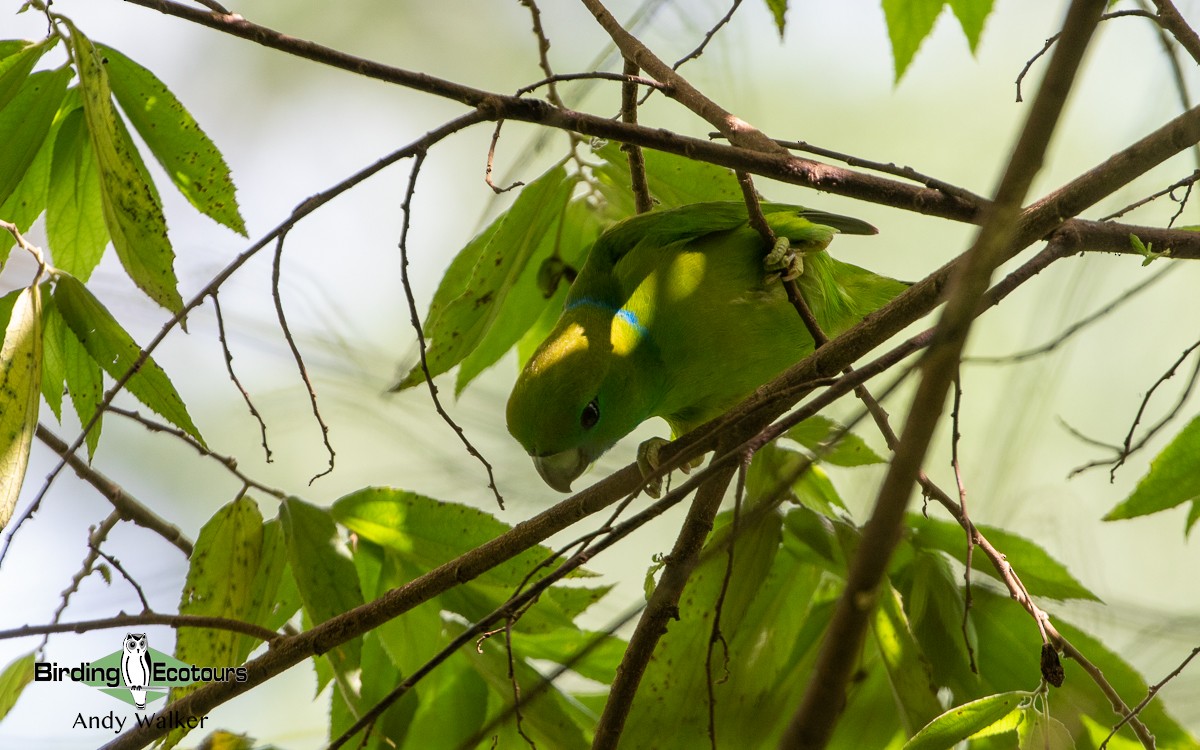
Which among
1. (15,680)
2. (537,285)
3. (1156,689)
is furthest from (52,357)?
(1156,689)

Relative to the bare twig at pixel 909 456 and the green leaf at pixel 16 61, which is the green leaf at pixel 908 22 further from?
the green leaf at pixel 16 61

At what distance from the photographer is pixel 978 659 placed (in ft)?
6.43

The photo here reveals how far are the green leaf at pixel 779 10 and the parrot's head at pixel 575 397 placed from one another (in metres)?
0.96

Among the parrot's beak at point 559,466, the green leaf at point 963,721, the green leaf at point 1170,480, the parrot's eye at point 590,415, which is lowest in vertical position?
the green leaf at point 963,721

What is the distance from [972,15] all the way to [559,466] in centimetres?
152

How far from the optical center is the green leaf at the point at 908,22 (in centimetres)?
191

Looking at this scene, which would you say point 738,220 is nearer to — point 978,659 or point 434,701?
point 978,659

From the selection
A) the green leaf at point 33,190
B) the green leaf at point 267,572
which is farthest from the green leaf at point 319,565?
the green leaf at point 33,190

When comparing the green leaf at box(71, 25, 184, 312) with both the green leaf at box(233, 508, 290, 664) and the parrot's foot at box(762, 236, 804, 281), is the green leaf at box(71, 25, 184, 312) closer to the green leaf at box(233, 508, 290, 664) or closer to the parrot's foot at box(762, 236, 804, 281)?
the green leaf at box(233, 508, 290, 664)

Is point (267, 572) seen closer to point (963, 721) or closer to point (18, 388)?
point (18, 388)

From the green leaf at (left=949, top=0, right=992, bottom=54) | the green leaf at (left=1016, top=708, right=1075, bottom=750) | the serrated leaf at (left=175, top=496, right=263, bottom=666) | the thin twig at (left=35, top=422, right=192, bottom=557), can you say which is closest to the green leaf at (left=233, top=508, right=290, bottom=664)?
the serrated leaf at (left=175, top=496, right=263, bottom=666)

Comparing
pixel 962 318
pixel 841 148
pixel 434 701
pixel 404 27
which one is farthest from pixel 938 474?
pixel 404 27

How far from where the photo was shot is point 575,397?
→ 250cm

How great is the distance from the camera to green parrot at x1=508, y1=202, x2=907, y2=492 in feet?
8.37
